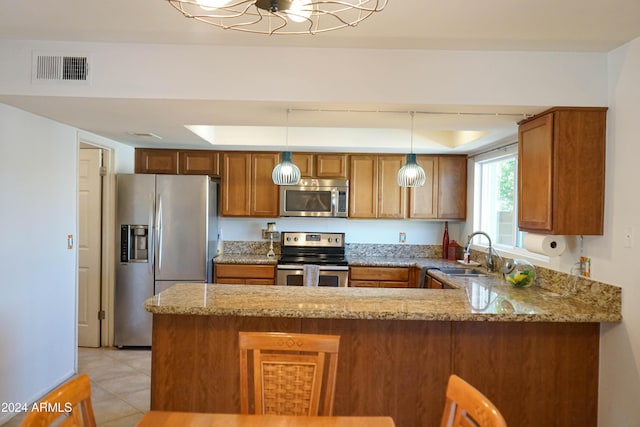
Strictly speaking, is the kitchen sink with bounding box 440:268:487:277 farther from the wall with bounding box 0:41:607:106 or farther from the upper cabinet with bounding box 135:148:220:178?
the upper cabinet with bounding box 135:148:220:178

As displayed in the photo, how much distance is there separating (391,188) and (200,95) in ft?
8.82

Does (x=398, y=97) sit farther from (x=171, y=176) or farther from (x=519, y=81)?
(x=171, y=176)

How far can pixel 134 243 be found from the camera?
4.19 metres

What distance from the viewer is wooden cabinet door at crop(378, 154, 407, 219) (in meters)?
4.66

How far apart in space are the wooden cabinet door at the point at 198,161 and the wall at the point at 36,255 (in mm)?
1236

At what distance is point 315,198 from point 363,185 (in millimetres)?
558

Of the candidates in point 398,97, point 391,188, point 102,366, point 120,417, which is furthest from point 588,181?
point 102,366

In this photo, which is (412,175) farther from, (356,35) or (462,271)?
(462,271)

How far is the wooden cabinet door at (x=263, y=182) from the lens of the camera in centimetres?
464

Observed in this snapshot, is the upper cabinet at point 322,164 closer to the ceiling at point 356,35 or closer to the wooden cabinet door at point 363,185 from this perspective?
the wooden cabinet door at point 363,185

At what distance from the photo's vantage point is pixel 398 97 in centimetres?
246

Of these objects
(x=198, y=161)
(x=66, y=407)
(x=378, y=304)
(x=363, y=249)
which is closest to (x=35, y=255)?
(x=198, y=161)

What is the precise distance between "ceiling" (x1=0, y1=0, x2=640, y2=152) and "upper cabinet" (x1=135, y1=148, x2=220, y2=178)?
1388 mm

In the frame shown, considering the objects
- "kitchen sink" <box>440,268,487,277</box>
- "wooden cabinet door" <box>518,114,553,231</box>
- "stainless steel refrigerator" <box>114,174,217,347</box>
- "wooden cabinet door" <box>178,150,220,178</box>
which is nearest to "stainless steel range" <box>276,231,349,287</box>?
"stainless steel refrigerator" <box>114,174,217,347</box>
